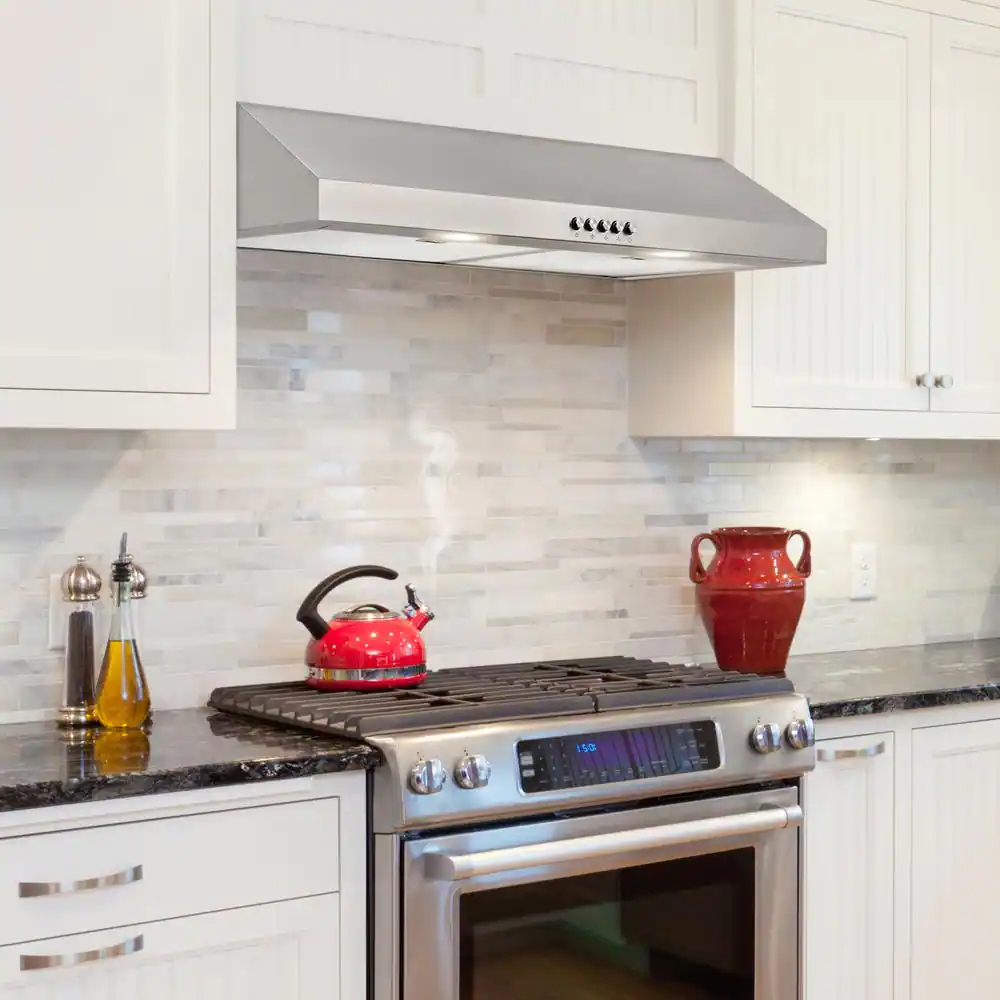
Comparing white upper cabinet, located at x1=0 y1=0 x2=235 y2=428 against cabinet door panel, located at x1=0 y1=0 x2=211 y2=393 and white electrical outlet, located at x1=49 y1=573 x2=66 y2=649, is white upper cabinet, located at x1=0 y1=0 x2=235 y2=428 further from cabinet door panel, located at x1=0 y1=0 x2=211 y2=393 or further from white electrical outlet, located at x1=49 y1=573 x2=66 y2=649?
white electrical outlet, located at x1=49 y1=573 x2=66 y2=649

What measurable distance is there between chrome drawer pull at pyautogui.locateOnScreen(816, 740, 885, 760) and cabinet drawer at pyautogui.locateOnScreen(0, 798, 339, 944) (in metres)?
0.93

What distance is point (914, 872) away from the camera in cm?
281

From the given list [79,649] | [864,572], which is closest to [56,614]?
[79,649]

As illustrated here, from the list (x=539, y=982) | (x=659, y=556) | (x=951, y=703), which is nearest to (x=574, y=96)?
(x=659, y=556)

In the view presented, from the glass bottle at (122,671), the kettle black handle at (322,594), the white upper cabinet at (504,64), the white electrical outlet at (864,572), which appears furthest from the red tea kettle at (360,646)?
the white electrical outlet at (864,572)

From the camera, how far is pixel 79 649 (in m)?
2.42

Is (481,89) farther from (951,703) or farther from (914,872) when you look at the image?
(914,872)

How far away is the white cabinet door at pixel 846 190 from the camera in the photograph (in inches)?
113

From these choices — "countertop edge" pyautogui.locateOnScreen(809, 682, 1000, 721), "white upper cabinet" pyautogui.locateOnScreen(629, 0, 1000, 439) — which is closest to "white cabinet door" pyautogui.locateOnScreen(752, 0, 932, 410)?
"white upper cabinet" pyautogui.locateOnScreen(629, 0, 1000, 439)

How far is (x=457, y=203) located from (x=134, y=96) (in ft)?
1.56

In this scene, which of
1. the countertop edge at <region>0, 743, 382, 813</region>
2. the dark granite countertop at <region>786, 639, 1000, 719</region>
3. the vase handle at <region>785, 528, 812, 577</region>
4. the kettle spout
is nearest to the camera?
the countertop edge at <region>0, 743, 382, 813</region>

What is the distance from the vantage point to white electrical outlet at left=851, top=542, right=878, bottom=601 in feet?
11.2

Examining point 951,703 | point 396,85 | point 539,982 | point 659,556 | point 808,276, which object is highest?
point 396,85

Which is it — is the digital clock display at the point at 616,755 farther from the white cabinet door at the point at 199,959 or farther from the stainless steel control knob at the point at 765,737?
the white cabinet door at the point at 199,959
